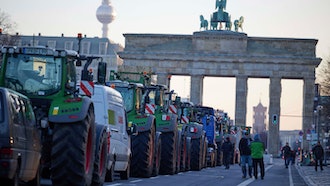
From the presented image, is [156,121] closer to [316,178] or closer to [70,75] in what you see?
[316,178]

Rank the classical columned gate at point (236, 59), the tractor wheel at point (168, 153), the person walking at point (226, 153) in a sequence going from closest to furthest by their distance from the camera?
the tractor wheel at point (168, 153) → the person walking at point (226, 153) → the classical columned gate at point (236, 59)

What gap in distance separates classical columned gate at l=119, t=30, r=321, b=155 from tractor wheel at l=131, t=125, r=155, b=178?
95.3 m

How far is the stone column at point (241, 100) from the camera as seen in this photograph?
127 m

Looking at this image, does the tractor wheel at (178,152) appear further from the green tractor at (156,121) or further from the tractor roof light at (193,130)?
the tractor roof light at (193,130)

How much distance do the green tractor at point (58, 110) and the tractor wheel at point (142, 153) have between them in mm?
8148

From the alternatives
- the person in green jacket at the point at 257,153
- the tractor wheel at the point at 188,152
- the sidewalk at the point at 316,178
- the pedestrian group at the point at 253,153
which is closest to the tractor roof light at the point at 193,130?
the tractor wheel at the point at 188,152

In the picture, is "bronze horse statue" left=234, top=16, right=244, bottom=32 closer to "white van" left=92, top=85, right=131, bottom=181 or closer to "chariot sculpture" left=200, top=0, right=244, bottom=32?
"chariot sculpture" left=200, top=0, right=244, bottom=32

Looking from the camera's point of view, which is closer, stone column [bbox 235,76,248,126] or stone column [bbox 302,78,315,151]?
stone column [bbox 302,78,315,151]

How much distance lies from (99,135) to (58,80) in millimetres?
1637

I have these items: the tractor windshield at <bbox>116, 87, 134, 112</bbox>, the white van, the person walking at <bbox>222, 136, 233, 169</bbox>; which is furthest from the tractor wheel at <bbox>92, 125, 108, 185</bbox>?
the person walking at <bbox>222, 136, 233, 169</bbox>

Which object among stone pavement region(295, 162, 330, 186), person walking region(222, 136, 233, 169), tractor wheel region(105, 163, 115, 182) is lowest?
stone pavement region(295, 162, 330, 186)

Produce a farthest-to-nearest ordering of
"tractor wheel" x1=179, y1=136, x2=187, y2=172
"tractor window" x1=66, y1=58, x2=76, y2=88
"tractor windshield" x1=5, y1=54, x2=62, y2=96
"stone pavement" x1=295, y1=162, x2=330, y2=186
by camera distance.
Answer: "tractor wheel" x1=179, y1=136, x2=187, y2=172, "stone pavement" x1=295, y1=162, x2=330, y2=186, "tractor window" x1=66, y1=58, x2=76, y2=88, "tractor windshield" x1=5, y1=54, x2=62, y2=96

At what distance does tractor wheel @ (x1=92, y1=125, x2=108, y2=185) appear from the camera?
1938cm

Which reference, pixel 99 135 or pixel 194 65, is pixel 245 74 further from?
pixel 99 135
